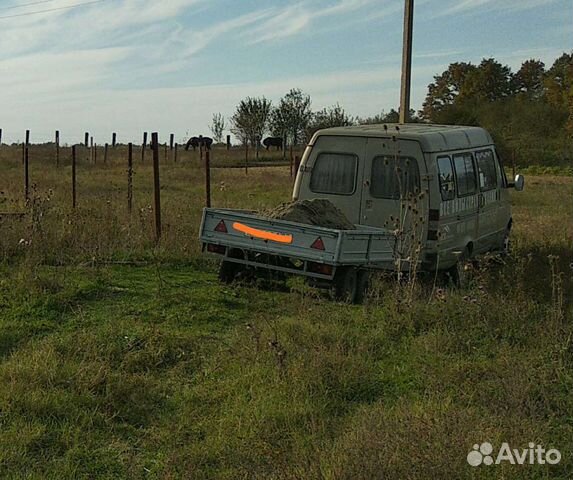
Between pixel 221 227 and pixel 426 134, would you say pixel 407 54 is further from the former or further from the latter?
pixel 221 227

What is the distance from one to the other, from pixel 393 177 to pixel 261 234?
1.98m

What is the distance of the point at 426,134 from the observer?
842cm

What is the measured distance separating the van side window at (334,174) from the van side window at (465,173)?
4.30ft

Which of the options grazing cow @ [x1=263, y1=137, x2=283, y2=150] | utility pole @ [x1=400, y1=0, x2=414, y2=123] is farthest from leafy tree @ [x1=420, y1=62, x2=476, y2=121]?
utility pole @ [x1=400, y1=0, x2=414, y2=123]

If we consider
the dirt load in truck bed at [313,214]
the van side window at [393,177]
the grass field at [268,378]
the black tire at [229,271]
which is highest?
the van side window at [393,177]

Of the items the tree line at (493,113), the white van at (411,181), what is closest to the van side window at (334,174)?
the white van at (411,181)

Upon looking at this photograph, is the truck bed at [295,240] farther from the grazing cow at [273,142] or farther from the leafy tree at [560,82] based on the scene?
the grazing cow at [273,142]

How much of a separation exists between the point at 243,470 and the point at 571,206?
18.6 metres

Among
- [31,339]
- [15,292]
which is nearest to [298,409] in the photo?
[31,339]

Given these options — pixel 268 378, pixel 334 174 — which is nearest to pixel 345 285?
pixel 334 174

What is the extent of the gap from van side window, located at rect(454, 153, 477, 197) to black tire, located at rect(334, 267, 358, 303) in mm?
2201

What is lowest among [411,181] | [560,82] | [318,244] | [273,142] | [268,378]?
[268,378]

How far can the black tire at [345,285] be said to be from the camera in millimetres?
7523

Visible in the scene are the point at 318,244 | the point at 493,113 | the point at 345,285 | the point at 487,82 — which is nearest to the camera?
the point at 318,244
